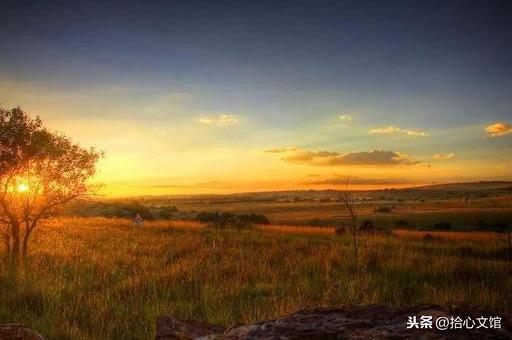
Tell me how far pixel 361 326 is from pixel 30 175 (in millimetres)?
15976

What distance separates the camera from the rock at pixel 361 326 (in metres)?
2.77

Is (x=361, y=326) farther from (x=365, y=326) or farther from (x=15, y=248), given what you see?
(x=15, y=248)

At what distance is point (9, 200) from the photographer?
15812mm

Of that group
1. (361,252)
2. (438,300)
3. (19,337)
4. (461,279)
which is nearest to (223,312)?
(438,300)

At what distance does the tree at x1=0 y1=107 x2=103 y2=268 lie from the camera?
51.5 feet

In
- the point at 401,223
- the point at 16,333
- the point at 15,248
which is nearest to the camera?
the point at 16,333

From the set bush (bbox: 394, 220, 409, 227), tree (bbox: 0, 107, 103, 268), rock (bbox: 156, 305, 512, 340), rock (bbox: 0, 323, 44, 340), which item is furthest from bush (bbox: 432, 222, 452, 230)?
rock (bbox: 0, 323, 44, 340)

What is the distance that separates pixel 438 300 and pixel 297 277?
493 centimetres

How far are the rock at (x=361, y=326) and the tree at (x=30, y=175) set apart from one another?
47.0 ft

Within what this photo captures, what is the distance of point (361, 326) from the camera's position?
3113 millimetres

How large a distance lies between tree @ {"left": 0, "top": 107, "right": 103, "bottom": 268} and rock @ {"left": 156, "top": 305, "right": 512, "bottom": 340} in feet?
47.0

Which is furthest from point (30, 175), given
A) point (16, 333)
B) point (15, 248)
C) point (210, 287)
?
point (16, 333)

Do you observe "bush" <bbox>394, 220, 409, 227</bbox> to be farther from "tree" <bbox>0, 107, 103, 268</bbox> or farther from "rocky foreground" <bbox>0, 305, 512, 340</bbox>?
"rocky foreground" <bbox>0, 305, 512, 340</bbox>

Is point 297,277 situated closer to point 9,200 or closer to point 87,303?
point 87,303
